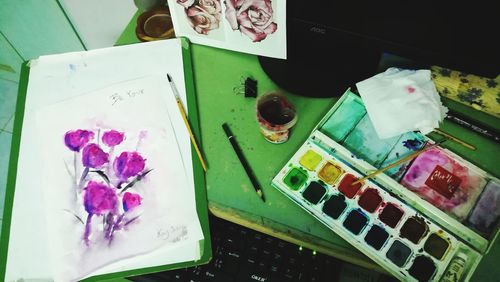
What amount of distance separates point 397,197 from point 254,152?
270 millimetres

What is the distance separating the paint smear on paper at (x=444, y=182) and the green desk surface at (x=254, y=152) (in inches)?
2.2

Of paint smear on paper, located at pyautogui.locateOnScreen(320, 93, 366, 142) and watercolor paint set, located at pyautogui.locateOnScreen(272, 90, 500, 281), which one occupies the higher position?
paint smear on paper, located at pyautogui.locateOnScreen(320, 93, 366, 142)

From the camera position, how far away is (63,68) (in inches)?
31.4

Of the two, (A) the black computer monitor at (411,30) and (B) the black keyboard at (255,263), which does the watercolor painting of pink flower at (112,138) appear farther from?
(A) the black computer monitor at (411,30)

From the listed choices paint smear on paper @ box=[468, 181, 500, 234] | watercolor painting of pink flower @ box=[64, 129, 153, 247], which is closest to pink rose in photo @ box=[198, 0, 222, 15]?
watercolor painting of pink flower @ box=[64, 129, 153, 247]

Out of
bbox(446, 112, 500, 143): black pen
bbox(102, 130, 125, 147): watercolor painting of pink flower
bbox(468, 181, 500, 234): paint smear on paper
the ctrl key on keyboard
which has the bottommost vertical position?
the ctrl key on keyboard

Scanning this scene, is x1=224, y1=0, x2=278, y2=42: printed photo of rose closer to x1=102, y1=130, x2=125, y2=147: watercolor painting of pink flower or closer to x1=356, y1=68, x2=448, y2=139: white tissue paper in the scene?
x1=356, y1=68, x2=448, y2=139: white tissue paper

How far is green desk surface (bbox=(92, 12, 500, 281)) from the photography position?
63cm

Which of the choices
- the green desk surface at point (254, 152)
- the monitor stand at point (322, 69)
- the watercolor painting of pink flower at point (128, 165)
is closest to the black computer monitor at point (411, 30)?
the monitor stand at point (322, 69)

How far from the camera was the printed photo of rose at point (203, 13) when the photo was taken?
73 centimetres

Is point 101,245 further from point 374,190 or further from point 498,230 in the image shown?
point 498,230

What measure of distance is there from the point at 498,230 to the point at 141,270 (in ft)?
1.94

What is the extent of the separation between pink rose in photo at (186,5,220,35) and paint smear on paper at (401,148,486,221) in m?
0.49

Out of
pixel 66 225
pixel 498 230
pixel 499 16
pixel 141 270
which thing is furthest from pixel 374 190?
pixel 66 225
